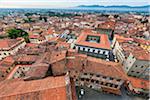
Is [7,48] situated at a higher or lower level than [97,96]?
higher

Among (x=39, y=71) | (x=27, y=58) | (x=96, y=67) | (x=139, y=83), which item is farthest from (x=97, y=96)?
(x=27, y=58)

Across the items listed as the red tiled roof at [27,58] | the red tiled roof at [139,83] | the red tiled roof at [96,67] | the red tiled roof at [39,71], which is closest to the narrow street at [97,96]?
the red tiled roof at [96,67]

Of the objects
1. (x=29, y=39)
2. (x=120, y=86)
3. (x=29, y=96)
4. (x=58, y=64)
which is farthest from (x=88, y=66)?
(x=29, y=39)

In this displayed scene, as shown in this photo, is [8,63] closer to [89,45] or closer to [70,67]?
[70,67]

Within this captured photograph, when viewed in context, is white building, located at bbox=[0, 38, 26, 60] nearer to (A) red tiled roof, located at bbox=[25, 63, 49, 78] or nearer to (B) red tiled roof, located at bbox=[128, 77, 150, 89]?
(A) red tiled roof, located at bbox=[25, 63, 49, 78]

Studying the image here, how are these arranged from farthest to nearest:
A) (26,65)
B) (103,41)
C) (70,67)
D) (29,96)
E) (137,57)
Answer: (103,41), (26,65), (137,57), (70,67), (29,96)

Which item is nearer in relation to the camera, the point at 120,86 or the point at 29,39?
the point at 120,86

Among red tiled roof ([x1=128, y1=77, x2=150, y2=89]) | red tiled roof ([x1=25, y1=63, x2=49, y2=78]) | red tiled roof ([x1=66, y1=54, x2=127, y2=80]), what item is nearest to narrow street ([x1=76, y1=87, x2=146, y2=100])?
red tiled roof ([x1=66, y1=54, x2=127, y2=80])

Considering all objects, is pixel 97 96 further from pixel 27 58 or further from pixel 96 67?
pixel 27 58

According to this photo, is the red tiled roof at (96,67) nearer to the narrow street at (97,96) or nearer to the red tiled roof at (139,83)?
the narrow street at (97,96)

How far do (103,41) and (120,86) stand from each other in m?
15.5

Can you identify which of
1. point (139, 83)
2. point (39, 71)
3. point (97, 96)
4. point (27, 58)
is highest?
point (39, 71)

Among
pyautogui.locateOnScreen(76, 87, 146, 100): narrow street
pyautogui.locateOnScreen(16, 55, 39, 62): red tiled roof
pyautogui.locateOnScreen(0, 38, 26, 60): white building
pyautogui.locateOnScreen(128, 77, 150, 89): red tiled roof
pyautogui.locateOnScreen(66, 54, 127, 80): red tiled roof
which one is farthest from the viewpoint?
pyautogui.locateOnScreen(0, 38, 26, 60): white building

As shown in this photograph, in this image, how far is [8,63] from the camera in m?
34.8
